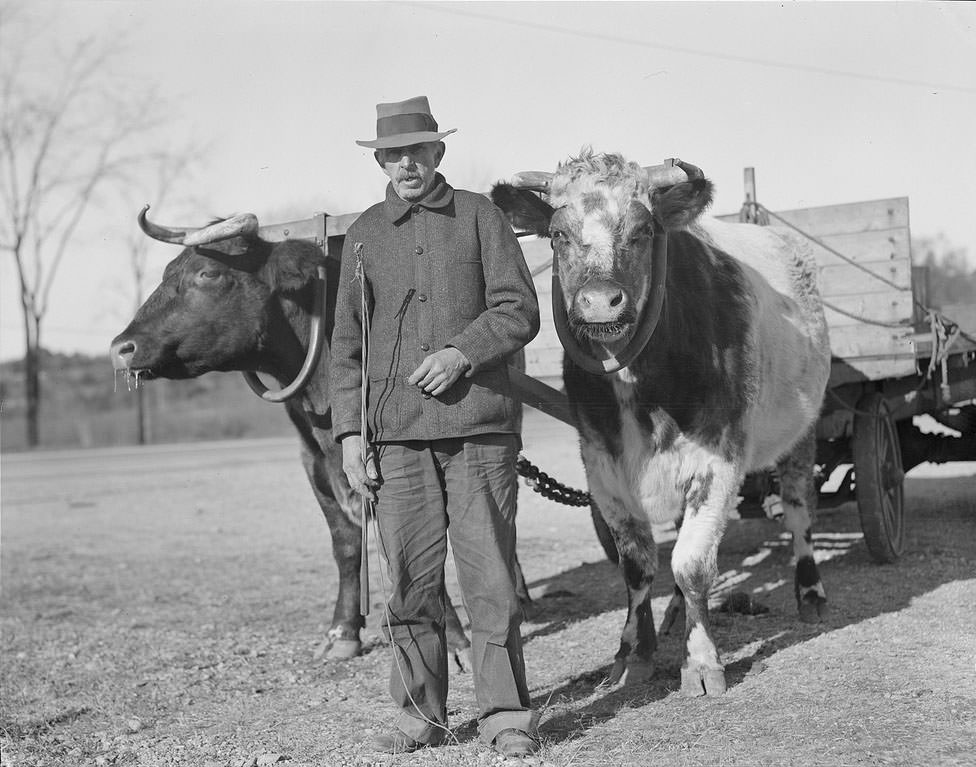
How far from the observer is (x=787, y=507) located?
21.7 ft

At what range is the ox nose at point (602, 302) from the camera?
4164mm

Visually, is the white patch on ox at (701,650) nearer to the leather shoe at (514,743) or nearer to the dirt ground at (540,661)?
the dirt ground at (540,661)

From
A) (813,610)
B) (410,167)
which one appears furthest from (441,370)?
(813,610)

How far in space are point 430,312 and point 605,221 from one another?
997 mm

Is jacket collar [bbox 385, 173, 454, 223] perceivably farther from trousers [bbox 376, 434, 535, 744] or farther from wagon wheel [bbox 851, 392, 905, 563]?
wagon wheel [bbox 851, 392, 905, 563]

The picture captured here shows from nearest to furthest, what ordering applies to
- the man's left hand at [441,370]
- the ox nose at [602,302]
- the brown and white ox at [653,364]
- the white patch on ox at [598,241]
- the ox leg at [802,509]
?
the man's left hand at [441,370], the ox nose at [602,302], the white patch on ox at [598,241], the brown and white ox at [653,364], the ox leg at [802,509]

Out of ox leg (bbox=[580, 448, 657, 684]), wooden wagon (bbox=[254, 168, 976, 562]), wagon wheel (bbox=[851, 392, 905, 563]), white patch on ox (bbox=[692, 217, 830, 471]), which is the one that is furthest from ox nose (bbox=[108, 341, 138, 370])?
wagon wheel (bbox=[851, 392, 905, 563])

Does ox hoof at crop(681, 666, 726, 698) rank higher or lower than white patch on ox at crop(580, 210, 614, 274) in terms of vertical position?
lower

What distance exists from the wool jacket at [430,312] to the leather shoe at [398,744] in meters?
1.16

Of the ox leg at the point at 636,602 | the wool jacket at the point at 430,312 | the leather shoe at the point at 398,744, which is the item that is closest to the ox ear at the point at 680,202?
the wool jacket at the point at 430,312

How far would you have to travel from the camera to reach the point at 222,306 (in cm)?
570

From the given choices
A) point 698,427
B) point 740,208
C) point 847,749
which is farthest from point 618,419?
point 740,208

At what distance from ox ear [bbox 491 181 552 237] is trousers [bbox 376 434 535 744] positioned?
4.14 ft

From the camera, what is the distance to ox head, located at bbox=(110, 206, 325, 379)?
5.59 m
